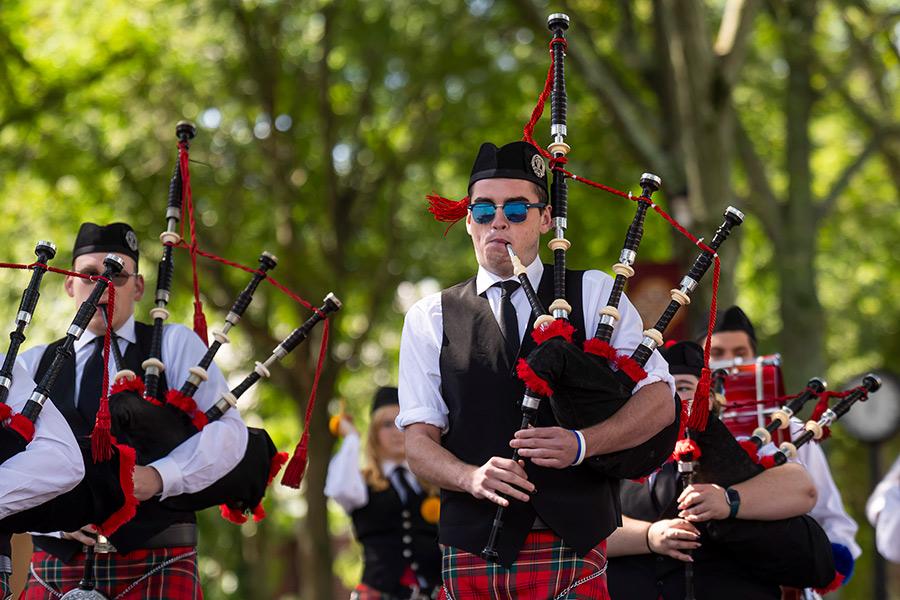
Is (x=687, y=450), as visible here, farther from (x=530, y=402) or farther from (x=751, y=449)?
(x=530, y=402)

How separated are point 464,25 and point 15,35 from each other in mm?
4412

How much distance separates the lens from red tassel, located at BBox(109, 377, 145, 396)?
4379 millimetres

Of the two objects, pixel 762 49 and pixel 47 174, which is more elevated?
pixel 762 49

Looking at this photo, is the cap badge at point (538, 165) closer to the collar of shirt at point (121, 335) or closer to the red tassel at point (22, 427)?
the red tassel at point (22, 427)

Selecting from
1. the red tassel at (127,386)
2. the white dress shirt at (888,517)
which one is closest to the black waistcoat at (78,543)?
the red tassel at (127,386)

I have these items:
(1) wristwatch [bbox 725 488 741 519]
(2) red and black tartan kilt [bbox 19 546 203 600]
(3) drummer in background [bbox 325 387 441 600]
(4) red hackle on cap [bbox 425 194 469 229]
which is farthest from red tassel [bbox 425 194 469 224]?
(3) drummer in background [bbox 325 387 441 600]

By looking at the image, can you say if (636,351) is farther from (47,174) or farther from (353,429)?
(47,174)

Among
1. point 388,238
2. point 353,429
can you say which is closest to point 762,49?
point 388,238

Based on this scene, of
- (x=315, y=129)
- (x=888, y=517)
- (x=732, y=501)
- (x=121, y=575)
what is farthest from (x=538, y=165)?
(x=315, y=129)

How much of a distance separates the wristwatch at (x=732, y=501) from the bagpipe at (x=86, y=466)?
6.13 ft

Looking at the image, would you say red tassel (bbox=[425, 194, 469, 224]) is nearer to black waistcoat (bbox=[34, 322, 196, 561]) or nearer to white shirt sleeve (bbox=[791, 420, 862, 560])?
black waistcoat (bbox=[34, 322, 196, 561])

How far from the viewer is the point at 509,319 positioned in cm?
361

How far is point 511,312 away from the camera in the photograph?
3.62 metres

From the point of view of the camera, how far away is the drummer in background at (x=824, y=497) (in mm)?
4938
